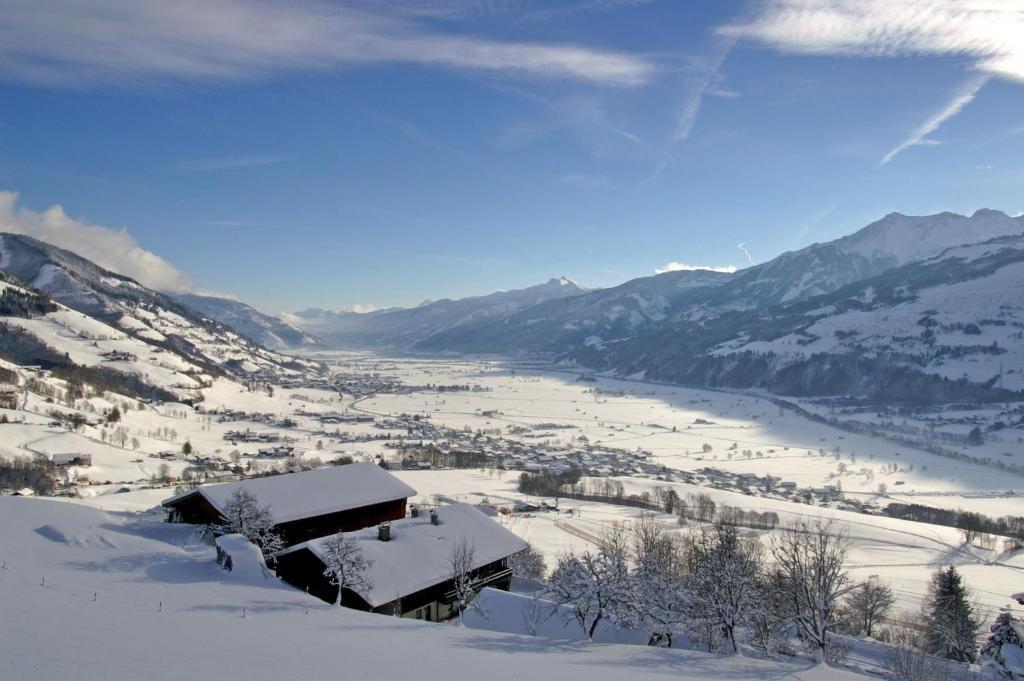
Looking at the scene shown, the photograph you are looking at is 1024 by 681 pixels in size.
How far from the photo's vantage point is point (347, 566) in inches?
868

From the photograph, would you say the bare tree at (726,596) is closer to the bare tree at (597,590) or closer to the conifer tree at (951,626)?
the bare tree at (597,590)

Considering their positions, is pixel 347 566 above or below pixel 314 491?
below

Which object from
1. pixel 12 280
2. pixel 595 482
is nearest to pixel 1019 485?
pixel 595 482

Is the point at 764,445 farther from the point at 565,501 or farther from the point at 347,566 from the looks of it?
the point at 347,566

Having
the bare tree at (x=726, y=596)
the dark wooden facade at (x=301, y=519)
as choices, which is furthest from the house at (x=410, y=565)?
the bare tree at (x=726, y=596)

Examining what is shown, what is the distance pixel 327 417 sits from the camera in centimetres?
15612

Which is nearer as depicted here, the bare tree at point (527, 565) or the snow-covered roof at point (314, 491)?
the snow-covered roof at point (314, 491)

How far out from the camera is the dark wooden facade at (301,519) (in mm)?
29688

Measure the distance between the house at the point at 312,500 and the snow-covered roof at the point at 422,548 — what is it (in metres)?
5.54

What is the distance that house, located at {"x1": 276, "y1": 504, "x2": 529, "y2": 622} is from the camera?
23.2m

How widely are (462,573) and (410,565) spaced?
3.19 meters

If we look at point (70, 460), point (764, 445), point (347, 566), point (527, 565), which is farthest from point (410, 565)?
point (764, 445)

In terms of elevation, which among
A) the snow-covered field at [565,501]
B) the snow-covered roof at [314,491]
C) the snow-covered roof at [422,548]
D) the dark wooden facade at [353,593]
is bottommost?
the snow-covered field at [565,501]

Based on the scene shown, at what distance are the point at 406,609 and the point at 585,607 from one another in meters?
8.83
